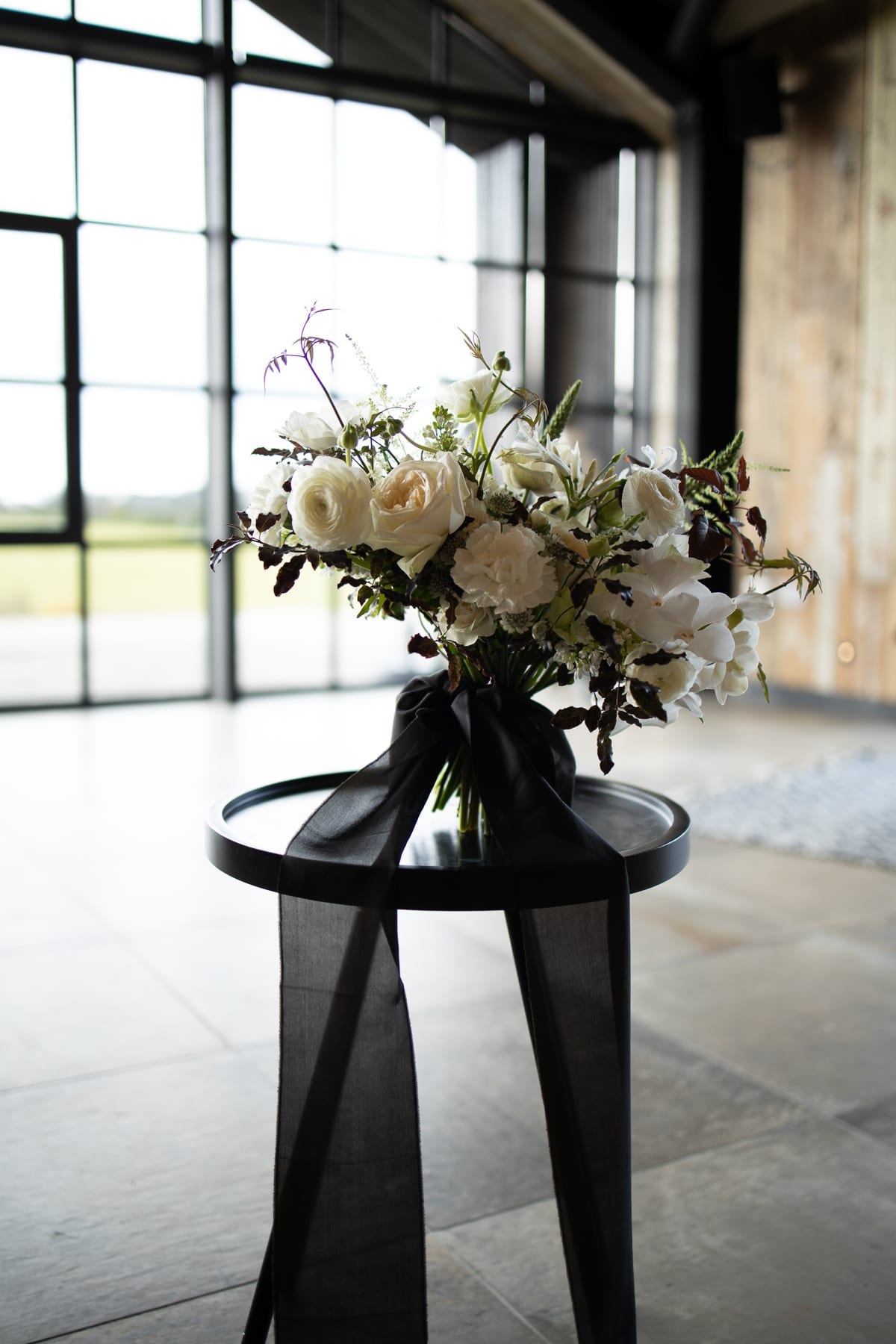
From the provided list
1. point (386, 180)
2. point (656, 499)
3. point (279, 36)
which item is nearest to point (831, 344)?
point (386, 180)

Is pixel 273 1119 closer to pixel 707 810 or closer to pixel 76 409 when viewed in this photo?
pixel 707 810

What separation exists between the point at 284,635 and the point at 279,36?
3369mm

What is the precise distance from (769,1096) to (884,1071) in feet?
0.90

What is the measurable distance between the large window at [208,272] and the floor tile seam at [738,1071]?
4.50 meters

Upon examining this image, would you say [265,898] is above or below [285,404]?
below

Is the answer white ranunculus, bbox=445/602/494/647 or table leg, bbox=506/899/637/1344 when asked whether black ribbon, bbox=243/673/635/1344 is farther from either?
white ranunculus, bbox=445/602/494/647

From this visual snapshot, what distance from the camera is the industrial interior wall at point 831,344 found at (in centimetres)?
680

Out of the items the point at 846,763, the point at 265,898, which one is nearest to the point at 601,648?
the point at 265,898

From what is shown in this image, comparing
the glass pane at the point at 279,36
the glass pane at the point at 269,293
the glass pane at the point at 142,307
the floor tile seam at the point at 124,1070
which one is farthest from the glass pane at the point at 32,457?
the floor tile seam at the point at 124,1070

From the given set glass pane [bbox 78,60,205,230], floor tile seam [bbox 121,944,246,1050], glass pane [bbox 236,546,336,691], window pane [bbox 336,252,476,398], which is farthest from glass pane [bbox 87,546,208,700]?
floor tile seam [bbox 121,944,246,1050]

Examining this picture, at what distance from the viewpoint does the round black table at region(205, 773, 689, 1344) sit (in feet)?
4.65

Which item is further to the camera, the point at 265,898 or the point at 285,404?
the point at 285,404

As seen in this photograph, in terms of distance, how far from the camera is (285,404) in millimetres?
7266

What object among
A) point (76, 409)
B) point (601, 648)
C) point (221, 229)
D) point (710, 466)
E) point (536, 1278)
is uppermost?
point (221, 229)
